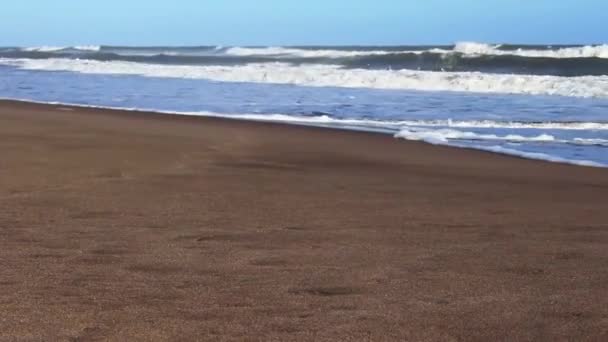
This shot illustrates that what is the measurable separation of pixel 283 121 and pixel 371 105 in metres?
4.51

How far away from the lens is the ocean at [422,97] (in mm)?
11945

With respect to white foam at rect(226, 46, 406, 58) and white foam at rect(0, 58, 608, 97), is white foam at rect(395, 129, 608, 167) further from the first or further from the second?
white foam at rect(226, 46, 406, 58)

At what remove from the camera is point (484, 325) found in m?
3.26

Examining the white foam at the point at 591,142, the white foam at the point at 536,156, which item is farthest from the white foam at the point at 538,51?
the white foam at the point at 536,156

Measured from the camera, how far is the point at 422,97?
21.3m

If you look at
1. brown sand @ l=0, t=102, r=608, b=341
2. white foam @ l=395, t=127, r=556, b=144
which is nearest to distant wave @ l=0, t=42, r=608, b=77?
white foam @ l=395, t=127, r=556, b=144

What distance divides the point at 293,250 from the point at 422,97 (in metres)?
17.2

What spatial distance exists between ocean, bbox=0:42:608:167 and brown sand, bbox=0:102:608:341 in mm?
3258

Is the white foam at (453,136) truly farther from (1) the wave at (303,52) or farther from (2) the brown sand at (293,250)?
(1) the wave at (303,52)

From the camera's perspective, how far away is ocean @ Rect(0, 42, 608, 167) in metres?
11.9

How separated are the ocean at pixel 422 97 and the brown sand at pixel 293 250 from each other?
326cm

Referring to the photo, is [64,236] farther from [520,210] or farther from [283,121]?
[283,121]

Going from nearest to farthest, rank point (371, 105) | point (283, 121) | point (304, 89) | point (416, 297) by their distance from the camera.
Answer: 1. point (416, 297)
2. point (283, 121)
3. point (371, 105)
4. point (304, 89)

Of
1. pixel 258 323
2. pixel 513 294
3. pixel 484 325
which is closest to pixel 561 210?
pixel 513 294
